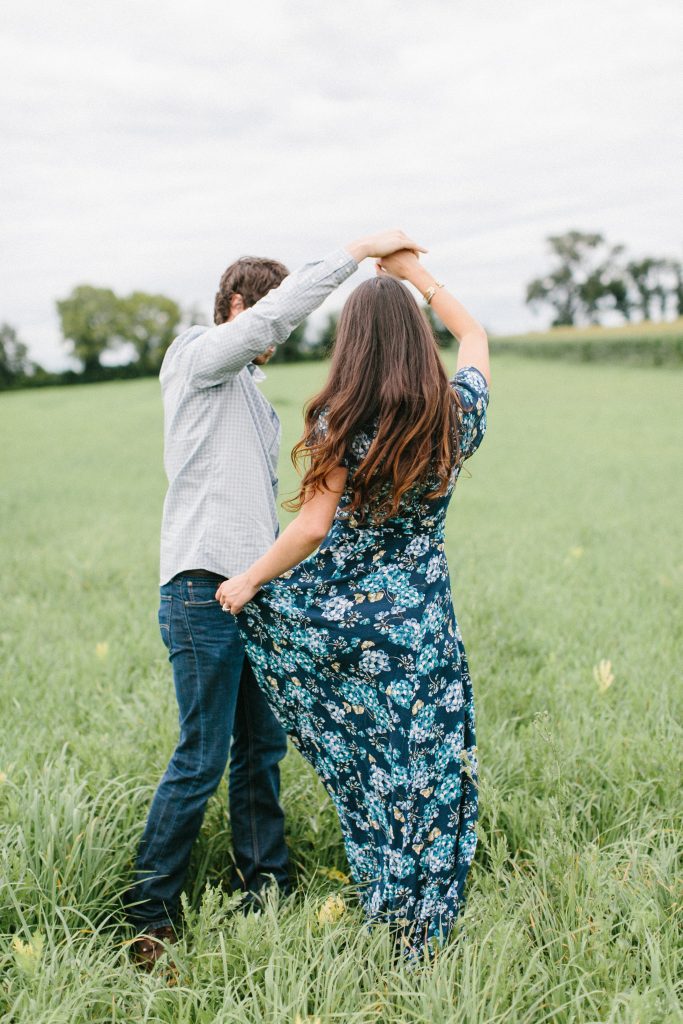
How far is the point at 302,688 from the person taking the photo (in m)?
2.36

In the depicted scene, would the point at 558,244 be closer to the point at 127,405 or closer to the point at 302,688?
the point at 127,405

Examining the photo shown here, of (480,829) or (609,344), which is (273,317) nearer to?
(480,829)

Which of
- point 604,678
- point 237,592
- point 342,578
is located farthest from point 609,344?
point 237,592

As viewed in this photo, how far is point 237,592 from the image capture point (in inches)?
86.9

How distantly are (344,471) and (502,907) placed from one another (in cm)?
127

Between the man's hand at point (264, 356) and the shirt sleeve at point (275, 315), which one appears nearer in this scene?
the shirt sleeve at point (275, 315)

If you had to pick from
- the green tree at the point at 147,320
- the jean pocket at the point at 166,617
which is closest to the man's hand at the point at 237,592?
the jean pocket at the point at 166,617

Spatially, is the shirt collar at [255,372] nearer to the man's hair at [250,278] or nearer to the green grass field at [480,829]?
the man's hair at [250,278]

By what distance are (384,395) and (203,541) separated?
2.41ft

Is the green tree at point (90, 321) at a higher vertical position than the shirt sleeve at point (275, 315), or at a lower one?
higher

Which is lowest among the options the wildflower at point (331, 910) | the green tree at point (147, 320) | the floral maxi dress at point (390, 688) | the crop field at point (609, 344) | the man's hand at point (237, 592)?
the wildflower at point (331, 910)

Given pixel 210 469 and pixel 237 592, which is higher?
pixel 210 469

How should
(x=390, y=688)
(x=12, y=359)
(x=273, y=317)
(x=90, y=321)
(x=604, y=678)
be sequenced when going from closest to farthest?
(x=273, y=317) < (x=390, y=688) < (x=604, y=678) < (x=12, y=359) < (x=90, y=321)

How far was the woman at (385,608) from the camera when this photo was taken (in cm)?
198
